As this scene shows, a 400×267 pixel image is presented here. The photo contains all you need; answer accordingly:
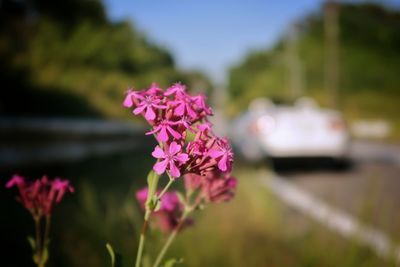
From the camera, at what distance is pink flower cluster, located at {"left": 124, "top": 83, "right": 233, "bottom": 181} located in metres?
1.04

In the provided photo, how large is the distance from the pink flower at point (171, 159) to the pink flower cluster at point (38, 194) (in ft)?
1.47

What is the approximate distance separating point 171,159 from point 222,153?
0.11 metres

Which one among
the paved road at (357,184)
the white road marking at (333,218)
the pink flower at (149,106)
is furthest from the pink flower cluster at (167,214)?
the paved road at (357,184)

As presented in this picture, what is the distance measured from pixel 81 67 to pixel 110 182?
21.2m

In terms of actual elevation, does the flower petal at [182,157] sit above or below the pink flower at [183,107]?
below

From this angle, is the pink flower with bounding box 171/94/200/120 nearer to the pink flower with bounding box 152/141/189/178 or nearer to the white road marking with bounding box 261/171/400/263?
the pink flower with bounding box 152/141/189/178

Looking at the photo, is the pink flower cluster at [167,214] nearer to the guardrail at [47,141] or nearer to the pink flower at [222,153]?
the pink flower at [222,153]

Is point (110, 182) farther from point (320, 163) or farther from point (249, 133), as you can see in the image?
point (320, 163)

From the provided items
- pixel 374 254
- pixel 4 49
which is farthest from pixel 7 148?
pixel 4 49

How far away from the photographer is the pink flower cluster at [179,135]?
1044 mm

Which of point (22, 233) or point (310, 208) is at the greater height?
point (22, 233)

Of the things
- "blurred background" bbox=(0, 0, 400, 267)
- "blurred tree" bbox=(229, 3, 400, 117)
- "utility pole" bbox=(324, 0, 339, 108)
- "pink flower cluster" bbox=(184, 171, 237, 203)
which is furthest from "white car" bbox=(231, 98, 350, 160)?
"blurred tree" bbox=(229, 3, 400, 117)

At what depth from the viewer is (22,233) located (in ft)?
13.2

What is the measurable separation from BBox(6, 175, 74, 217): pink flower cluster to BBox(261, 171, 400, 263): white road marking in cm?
198
